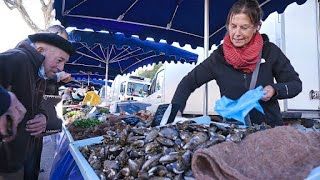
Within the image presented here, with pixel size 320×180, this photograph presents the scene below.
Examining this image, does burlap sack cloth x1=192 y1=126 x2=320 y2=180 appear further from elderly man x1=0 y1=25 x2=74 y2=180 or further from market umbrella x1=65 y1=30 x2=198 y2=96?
market umbrella x1=65 y1=30 x2=198 y2=96

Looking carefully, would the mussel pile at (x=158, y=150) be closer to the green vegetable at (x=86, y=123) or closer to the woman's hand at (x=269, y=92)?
the woman's hand at (x=269, y=92)

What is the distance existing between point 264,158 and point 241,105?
37.4 inches

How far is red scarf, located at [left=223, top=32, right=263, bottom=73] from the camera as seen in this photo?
2.24 metres

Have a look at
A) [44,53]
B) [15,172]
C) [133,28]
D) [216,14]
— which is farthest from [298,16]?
[15,172]

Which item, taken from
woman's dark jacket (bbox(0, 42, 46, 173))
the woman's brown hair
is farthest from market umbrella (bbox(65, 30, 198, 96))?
the woman's brown hair

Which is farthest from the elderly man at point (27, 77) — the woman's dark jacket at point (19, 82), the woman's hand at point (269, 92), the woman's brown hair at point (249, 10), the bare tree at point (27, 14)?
the bare tree at point (27, 14)

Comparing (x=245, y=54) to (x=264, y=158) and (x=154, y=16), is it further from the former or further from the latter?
(x=154, y=16)

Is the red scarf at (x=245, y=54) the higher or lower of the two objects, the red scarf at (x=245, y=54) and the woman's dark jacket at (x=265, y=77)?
the higher

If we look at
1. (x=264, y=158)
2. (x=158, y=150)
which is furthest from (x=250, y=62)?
(x=264, y=158)

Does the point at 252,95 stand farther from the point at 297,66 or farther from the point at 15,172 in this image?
the point at 297,66

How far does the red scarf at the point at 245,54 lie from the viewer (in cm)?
224

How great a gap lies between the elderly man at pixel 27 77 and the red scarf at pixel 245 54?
132 cm

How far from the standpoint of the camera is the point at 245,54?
225cm

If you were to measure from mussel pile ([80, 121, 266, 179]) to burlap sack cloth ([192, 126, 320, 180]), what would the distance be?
0.12m
